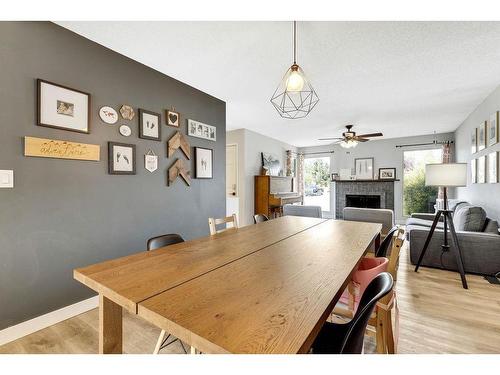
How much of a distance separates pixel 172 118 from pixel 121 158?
0.83 metres

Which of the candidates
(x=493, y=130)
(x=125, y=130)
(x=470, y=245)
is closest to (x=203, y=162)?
(x=125, y=130)

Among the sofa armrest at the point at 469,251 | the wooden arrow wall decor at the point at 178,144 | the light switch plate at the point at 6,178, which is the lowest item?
the sofa armrest at the point at 469,251

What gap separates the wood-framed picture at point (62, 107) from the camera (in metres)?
1.84

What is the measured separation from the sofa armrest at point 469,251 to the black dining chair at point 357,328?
2.77 metres

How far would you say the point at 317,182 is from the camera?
7.86 m

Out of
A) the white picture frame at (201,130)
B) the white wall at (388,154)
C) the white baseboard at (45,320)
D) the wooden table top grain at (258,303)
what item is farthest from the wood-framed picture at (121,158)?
the white wall at (388,154)

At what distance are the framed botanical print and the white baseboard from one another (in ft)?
6.47

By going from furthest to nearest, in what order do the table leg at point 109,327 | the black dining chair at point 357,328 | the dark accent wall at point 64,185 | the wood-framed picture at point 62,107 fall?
1. the wood-framed picture at point 62,107
2. the dark accent wall at point 64,185
3. the table leg at point 109,327
4. the black dining chair at point 357,328

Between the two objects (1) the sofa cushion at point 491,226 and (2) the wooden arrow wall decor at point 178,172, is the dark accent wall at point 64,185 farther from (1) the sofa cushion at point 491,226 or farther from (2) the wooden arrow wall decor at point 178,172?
(1) the sofa cushion at point 491,226

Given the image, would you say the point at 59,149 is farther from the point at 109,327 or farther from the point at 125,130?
the point at 109,327

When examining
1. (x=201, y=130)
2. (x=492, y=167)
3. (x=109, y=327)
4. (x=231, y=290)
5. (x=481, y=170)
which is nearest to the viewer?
(x=231, y=290)

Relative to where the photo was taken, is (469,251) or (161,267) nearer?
(161,267)

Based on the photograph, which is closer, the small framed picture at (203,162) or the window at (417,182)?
the small framed picture at (203,162)
